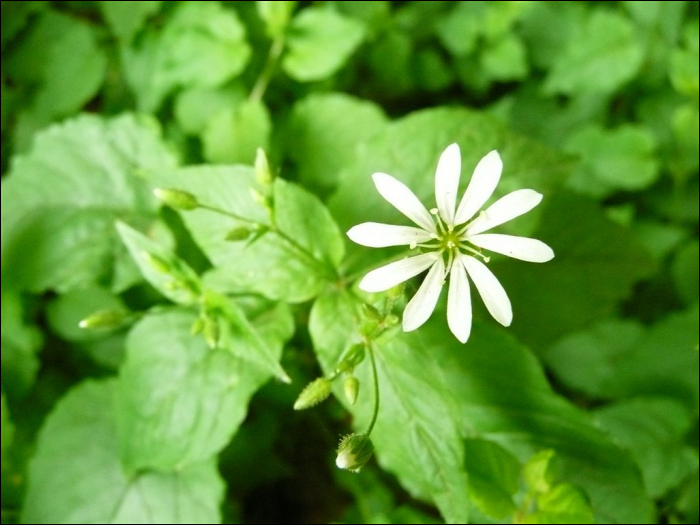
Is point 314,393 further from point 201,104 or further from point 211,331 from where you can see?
point 201,104

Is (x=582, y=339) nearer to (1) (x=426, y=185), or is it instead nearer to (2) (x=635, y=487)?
(2) (x=635, y=487)

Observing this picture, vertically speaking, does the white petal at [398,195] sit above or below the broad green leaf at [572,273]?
below

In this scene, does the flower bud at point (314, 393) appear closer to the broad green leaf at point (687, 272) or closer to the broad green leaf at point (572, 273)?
the broad green leaf at point (572, 273)

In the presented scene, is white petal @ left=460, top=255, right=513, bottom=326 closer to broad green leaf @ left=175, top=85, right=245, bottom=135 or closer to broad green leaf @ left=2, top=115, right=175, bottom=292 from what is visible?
broad green leaf @ left=2, top=115, right=175, bottom=292

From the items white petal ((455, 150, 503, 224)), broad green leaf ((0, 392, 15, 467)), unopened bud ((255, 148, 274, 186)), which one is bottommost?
broad green leaf ((0, 392, 15, 467))

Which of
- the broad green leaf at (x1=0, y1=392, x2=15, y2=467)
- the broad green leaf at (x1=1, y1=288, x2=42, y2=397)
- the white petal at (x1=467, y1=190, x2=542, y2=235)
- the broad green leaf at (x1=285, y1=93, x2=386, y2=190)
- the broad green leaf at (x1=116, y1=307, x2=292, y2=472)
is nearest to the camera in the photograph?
the white petal at (x1=467, y1=190, x2=542, y2=235)

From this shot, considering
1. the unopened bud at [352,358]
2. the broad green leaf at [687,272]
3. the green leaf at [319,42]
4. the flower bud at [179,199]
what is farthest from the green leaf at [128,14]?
the broad green leaf at [687,272]

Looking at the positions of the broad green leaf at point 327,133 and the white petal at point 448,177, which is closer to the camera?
the white petal at point 448,177

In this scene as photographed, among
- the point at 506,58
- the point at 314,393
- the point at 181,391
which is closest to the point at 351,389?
the point at 314,393

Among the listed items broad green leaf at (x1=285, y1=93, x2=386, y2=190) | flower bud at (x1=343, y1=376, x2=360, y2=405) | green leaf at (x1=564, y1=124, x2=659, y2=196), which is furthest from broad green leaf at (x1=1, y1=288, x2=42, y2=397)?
green leaf at (x1=564, y1=124, x2=659, y2=196)
